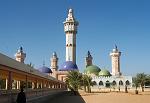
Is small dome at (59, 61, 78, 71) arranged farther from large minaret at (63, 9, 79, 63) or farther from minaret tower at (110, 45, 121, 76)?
minaret tower at (110, 45, 121, 76)

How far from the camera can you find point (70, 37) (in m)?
115

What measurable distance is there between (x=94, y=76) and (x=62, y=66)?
1178 cm

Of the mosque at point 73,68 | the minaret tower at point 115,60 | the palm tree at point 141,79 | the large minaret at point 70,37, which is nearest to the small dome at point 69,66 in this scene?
the mosque at point 73,68

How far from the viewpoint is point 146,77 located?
91.7 meters

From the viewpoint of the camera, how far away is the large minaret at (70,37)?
114188mm

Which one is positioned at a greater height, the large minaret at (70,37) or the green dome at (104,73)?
the large minaret at (70,37)

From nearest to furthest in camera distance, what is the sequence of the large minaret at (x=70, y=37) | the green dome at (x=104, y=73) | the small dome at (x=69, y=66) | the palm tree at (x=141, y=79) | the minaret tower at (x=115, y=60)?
the palm tree at (x=141, y=79) → the small dome at (x=69, y=66) → the large minaret at (x=70, y=37) → the green dome at (x=104, y=73) → the minaret tower at (x=115, y=60)

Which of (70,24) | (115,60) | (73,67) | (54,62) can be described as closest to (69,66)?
(73,67)

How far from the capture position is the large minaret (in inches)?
4496

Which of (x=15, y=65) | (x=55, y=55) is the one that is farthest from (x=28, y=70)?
(x=55, y=55)

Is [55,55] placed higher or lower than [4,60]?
higher

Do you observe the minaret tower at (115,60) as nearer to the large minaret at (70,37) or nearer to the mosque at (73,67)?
the mosque at (73,67)

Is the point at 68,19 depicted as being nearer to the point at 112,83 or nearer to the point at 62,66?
the point at 62,66

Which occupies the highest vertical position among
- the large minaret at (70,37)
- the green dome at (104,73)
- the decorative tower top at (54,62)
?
the large minaret at (70,37)
